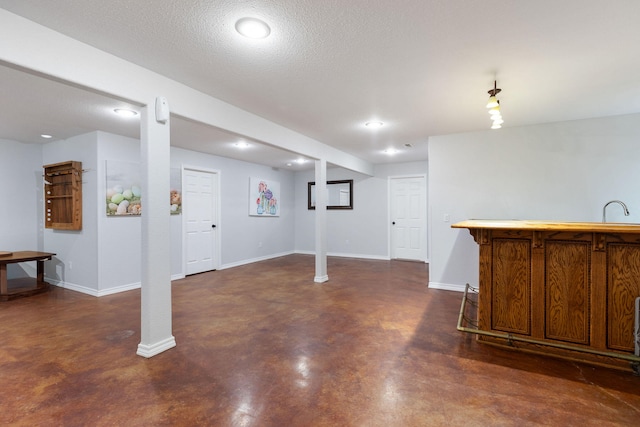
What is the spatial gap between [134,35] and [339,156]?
4000 mm

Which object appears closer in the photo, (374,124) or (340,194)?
(374,124)

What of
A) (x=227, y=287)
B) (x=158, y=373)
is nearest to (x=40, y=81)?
(x=158, y=373)

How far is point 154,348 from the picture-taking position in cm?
249

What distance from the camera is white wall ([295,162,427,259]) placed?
7.25 meters

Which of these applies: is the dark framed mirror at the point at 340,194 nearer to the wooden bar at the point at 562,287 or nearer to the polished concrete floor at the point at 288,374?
the polished concrete floor at the point at 288,374

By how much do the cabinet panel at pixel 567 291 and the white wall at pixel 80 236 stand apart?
5325 mm

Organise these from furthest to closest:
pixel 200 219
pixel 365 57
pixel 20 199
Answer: pixel 200 219
pixel 20 199
pixel 365 57

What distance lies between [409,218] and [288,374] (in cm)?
548

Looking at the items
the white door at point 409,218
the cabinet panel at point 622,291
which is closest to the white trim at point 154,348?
the cabinet panel at point 622,291

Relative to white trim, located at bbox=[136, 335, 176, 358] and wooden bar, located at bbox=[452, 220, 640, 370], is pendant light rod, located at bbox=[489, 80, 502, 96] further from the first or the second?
white trim, located at bbox=[136, 335, 176, 358]

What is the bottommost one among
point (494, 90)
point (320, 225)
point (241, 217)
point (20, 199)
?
point (320, 225)

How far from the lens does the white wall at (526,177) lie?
12.2ft

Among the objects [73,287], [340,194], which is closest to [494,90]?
[340,194]

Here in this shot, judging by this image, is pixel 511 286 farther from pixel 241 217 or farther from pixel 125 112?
pixel 241 217
